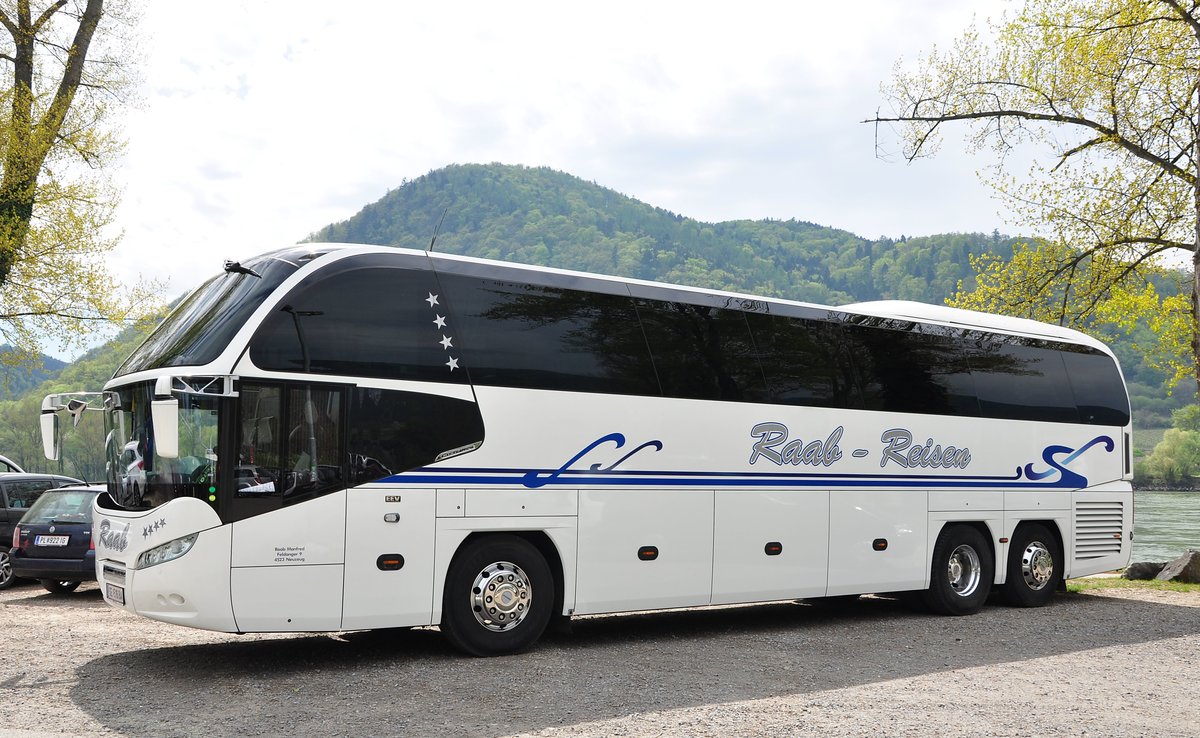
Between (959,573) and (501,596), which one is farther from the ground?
(501,596)

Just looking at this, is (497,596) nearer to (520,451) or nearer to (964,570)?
(520,451)

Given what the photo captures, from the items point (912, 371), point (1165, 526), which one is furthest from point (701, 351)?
point (1165, 526)

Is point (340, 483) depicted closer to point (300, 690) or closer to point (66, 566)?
point (300, 690)

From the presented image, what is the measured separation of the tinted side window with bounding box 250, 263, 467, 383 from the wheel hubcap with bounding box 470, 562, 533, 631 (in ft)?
5.68

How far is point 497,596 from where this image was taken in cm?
968

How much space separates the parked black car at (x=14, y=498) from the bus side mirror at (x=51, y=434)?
712 cm

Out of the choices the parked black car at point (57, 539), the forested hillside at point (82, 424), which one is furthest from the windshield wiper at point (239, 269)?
the forested hillside at point (82, 424)

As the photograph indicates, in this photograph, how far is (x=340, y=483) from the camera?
888 centimetres

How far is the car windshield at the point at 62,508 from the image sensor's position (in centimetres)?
1505

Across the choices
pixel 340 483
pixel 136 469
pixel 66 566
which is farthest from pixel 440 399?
pixel 66 566

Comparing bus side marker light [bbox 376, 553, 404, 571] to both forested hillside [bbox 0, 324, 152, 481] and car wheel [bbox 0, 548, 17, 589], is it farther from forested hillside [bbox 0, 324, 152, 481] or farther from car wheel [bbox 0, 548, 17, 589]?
forested hillside [bbox 0, 324, 152, 481]

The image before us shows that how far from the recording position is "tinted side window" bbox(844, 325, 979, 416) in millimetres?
12828

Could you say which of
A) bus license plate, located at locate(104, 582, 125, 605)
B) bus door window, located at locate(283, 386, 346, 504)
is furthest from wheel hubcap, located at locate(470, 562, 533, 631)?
bus license plate, located at locate(104, 582, 125, 605)

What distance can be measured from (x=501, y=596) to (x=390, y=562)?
114 centimetres
